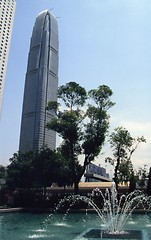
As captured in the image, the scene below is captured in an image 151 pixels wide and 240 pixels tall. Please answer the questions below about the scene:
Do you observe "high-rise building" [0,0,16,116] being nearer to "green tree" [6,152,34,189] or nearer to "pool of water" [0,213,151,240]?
"green tree" [6,152,34,189]

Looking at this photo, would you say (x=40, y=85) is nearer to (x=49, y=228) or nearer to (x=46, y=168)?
(x=46, y=168)

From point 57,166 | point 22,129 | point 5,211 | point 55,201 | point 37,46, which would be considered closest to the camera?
point 5,211

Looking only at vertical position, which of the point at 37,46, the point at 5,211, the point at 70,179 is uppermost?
the point at 37,46

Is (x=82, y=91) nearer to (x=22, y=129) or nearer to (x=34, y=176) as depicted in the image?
(x=34, y=176)

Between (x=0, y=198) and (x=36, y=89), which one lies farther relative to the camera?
(x=36, y=89)

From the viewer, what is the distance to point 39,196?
28.1 meters

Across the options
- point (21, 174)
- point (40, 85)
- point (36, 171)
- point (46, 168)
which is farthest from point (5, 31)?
point (40, 85)

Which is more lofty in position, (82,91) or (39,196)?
(82,91)

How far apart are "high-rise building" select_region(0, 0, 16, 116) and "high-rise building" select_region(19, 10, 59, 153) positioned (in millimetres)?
35713

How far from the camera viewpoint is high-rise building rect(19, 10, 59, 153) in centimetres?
9149

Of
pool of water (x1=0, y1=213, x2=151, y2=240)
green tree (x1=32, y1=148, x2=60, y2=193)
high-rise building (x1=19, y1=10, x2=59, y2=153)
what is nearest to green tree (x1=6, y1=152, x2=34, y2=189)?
green tree (x1=32, y1=148, x2=60, y2=193)

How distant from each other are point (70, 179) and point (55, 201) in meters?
11.0

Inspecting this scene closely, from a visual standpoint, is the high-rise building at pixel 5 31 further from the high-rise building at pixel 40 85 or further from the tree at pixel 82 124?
the high-rise building at pixel 40 85

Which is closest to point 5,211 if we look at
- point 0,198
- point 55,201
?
point 55,201
